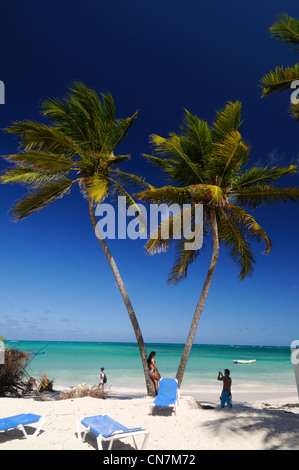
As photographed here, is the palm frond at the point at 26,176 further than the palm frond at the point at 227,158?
Yes

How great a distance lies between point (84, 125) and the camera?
10.7 meters

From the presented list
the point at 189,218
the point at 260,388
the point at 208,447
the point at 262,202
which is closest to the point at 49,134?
the point at 189,218

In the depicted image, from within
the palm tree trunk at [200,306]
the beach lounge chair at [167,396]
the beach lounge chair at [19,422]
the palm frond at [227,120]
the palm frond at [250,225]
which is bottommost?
the beach lounge chair at [167,396]

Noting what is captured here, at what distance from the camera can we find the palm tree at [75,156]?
950cm

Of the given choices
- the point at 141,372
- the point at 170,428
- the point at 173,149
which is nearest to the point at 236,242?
the point at 173,149

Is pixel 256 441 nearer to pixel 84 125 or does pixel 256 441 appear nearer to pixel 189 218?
pixel 189 218

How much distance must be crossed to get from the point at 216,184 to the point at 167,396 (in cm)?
615

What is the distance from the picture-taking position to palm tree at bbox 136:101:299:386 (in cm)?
942

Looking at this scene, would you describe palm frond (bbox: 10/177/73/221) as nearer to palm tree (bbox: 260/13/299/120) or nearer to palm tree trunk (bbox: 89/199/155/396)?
palm tree trunk (bbox: 89/199/155/396)

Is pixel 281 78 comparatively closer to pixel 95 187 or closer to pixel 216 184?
pixel 216 184

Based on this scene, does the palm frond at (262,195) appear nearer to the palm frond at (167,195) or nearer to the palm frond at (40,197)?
the palm frond at (167,195)

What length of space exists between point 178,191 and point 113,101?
155 inches

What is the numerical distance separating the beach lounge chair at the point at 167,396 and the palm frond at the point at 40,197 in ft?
20.6

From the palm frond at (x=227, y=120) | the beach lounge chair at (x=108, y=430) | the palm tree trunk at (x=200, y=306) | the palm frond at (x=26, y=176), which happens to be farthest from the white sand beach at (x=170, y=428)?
the palm frond at (x=227, y=120)
